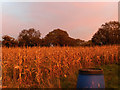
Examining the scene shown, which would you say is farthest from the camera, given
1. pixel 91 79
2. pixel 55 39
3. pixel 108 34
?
pixel 55 39

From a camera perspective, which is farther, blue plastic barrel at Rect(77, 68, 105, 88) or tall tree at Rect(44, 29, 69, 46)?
tall tree at Rect(44, 29, 69, 46)

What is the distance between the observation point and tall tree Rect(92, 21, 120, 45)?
61.3 ft

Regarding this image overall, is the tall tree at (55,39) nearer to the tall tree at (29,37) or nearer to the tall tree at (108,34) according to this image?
the tall tree at (29,37)

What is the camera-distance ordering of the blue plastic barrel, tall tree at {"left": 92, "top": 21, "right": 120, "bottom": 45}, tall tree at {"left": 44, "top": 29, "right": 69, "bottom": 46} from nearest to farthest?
the blue plastic barrel
tall tree at {"left": 92, "top": 21, "right": 120, "bottom": 45}
tall tree at {"left": 44, "top": 29, "right": 69, "bottom": 46}

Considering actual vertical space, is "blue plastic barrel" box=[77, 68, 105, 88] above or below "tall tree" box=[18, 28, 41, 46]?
below

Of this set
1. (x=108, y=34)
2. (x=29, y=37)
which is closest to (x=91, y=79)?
(x=108, y=34)

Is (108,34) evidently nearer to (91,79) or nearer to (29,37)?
(29,37)

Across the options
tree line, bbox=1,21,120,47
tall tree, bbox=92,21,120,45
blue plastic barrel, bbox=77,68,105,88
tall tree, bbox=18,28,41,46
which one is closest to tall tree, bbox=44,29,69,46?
tree line, bbox=1,21,120,47

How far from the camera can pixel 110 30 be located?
19.1 m

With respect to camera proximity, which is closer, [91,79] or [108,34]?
[91,79]

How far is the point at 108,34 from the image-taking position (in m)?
18.9

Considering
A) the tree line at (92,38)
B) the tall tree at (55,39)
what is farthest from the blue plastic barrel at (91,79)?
the tall tree at (55,39)

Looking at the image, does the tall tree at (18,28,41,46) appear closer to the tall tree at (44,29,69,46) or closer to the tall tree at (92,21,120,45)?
the tall tree at (44,29,69,46)

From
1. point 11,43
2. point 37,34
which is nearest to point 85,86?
point 11,43
